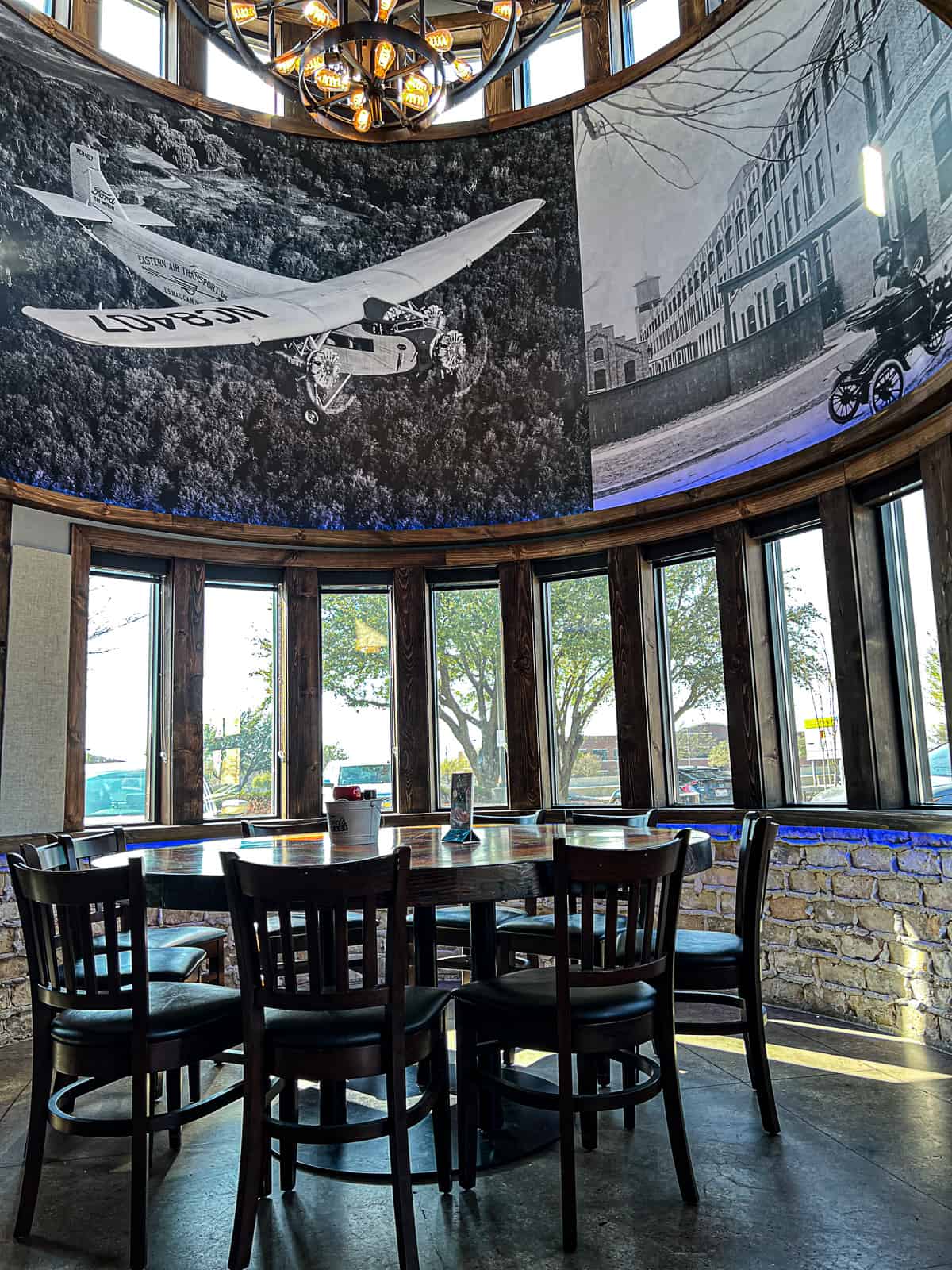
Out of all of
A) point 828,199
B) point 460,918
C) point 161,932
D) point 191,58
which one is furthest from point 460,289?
point 161,932

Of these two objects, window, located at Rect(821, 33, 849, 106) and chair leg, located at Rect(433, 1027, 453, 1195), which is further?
window, located at Rect(821, 33, 849, 106)

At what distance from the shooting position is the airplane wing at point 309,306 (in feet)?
17.4

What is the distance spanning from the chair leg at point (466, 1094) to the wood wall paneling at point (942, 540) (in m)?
2.34

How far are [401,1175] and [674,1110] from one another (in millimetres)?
742

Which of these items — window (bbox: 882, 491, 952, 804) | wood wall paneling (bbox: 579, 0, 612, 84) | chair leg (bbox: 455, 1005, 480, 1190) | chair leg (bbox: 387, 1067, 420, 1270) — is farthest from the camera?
wood wall paneling (bbox: 579, 0, 612, 84)

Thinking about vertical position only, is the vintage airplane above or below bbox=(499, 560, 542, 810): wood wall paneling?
above

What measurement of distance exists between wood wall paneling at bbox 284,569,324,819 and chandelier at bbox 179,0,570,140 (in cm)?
254

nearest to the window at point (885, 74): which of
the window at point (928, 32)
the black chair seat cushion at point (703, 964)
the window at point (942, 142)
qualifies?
the window at point (928, 32)

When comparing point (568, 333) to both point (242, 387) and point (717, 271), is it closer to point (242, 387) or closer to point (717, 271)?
point (717, 271)

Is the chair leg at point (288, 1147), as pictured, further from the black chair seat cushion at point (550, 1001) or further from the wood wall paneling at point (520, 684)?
the wood wall paneling at point (520, 684)

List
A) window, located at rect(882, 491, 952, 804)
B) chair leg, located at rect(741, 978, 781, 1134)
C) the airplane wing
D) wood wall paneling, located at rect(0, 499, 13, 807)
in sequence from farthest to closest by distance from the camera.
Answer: the airplane wing
wood wall paneling, located at rect(0, 499, 13, 807)
window, located at rect(882, 491, 952, 804)
chair leg, located at rect(741, 978, 781, 1134)

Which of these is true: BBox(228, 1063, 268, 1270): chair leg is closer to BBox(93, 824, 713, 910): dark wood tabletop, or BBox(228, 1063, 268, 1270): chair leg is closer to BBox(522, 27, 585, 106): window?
BBox(93, 824, 713, 910): dark wood tabletop

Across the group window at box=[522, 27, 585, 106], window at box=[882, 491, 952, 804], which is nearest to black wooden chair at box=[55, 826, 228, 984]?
window at box=[882, 491, 952, 804]

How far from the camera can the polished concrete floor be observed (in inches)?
83.9
